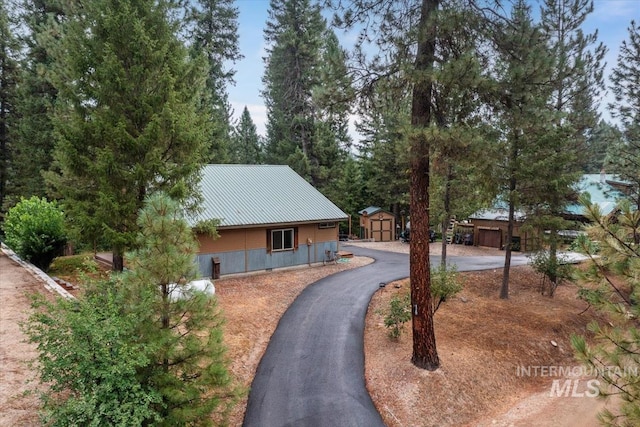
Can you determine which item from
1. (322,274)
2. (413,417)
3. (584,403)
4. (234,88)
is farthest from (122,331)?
(234,88)

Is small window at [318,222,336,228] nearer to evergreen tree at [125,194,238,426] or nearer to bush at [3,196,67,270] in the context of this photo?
bush at [3,196,67,270]

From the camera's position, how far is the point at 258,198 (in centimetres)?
1775

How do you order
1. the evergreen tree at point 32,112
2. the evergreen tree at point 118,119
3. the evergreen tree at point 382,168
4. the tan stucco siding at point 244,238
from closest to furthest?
the evergreen tree at point 118,119 < the tan stucco siding at point 244,238 < the evergreen tree at point 32,112 < the evergreen tree at point 382,168

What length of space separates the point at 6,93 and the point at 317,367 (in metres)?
23.9

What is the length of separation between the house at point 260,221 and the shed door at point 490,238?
43.6 ft

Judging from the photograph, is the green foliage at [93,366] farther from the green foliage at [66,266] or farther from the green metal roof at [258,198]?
the green foliage at [66,266]

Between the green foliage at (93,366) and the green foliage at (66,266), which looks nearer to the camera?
the green foliage at (93,366)

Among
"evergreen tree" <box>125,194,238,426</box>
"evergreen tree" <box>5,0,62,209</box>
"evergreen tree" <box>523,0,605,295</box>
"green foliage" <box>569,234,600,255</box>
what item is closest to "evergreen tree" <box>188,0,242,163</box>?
"evergreen tree" <box>5,0,62,209</box>

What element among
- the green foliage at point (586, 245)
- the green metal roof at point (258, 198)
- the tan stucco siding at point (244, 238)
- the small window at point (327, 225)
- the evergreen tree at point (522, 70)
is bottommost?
the tan stucco siding at point (244, 238)

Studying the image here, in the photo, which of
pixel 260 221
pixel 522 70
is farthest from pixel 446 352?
pixel 260 221

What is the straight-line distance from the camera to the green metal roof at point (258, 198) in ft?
52.7

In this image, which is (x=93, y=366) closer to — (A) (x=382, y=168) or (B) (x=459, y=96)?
(B) (x=459, y=96)

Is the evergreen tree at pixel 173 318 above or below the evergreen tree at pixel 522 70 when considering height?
below

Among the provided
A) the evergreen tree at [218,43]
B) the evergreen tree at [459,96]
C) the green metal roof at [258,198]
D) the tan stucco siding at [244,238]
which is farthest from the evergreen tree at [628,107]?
the evergreen tree at [218,43]
